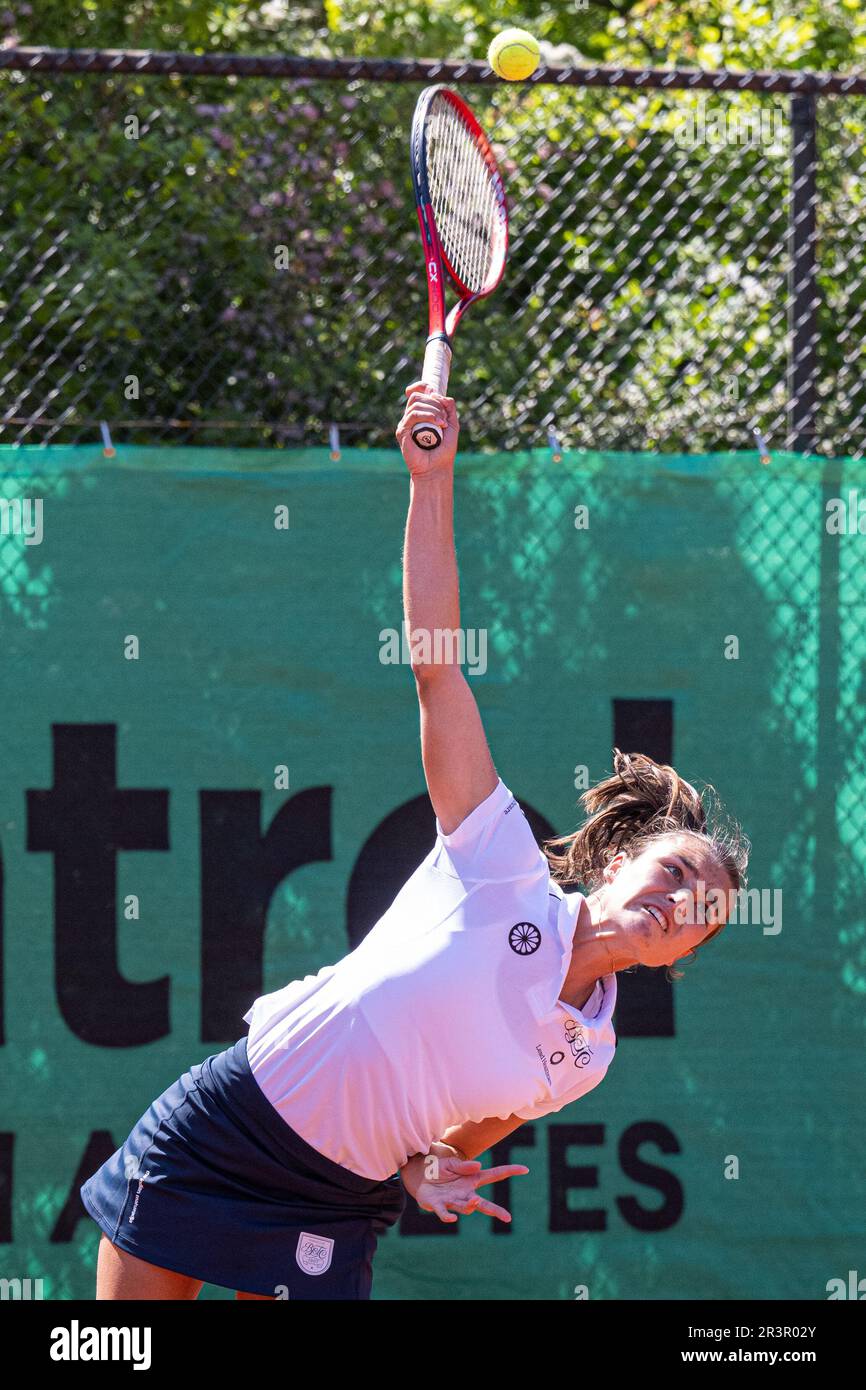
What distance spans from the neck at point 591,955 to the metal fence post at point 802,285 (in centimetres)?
209

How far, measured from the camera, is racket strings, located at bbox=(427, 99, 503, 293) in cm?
297

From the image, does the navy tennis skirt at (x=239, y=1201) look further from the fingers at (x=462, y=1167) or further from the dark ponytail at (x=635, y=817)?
the dark ponytail at (x=635, y=817)

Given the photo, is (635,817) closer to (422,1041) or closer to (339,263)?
(422,1041)

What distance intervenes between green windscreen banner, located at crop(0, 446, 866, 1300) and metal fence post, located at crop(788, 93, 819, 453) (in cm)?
14

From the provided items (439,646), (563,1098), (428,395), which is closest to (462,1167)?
(563,1098)

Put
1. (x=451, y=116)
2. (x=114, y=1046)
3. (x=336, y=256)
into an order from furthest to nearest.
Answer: (x=336, y=256) → (x=114, y=1046) → (x=451, y=116)

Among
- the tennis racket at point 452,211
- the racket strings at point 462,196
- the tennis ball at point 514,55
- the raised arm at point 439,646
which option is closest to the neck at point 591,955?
the raised arm at point 439,646

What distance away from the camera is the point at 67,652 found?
→ 3.82 metres

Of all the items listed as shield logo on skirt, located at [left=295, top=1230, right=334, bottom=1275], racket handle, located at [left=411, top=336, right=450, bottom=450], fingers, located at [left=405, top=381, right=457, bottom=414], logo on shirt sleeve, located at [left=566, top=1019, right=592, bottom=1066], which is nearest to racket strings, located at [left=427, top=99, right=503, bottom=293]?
racket handle, located at [left=411, top=336, right=450, bottom=450]

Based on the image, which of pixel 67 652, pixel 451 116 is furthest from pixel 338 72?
pixel 67 652

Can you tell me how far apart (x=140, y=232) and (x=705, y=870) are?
3.43 meters

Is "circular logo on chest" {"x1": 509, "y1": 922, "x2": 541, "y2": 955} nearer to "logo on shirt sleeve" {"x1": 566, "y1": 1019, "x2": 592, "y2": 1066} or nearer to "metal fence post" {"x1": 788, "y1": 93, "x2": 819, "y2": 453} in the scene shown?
"logo on shirt sleeve" {"x1": 566, "y1": 1019, "x2": 592, "y2": 1066}
